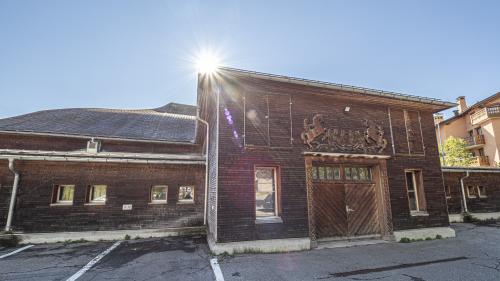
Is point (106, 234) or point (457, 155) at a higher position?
point (457, 155)

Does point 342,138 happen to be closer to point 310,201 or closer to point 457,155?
point 310,201

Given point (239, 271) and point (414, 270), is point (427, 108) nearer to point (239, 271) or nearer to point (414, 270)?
point (414, 270)

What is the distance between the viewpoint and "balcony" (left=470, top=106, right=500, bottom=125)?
22.8 meters

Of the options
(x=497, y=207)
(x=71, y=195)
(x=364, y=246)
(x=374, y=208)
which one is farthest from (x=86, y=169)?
(x=497, y=207)

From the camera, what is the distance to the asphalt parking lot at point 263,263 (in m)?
4.76

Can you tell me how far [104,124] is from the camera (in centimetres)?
1439

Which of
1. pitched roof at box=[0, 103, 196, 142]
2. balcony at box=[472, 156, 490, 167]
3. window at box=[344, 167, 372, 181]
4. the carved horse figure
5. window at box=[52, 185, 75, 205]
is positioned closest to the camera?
the carved horse figure

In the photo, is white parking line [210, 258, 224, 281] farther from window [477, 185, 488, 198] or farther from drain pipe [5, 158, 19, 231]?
window [477, 185, 488, 198]

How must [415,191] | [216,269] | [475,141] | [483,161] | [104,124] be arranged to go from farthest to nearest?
[475,141], [483,161], [104,124], [415,191], [216,269]

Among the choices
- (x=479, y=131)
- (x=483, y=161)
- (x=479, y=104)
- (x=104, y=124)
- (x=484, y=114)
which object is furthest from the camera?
(x=479, y=131)

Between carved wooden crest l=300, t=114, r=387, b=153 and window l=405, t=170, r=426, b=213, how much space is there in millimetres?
1952

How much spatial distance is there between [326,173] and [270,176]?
211cm

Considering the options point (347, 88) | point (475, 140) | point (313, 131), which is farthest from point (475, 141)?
point (313, 131)

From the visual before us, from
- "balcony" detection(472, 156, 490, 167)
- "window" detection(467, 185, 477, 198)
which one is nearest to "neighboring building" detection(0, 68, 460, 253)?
"window" detection(467, 185, 477, 198)
